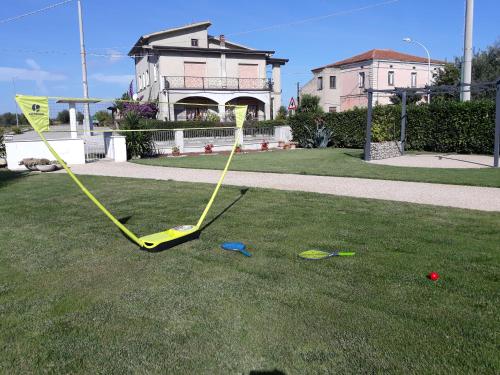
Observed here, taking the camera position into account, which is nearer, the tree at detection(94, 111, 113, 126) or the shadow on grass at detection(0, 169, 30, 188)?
the shadow on grass at detection(0, 169, 30, 188)

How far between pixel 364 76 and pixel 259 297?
51005 mm

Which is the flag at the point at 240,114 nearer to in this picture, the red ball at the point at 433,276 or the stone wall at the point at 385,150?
the red ball at the point at 433,276

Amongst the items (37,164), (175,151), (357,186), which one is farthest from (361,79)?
(357,186)

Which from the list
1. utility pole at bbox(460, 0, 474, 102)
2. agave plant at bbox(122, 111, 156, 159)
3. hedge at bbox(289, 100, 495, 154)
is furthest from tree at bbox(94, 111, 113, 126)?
utility pole at bbox(460, 0, 474, 102)

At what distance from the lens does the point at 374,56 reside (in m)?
50.1

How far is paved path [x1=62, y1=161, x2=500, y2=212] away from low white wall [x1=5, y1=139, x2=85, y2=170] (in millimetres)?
4056

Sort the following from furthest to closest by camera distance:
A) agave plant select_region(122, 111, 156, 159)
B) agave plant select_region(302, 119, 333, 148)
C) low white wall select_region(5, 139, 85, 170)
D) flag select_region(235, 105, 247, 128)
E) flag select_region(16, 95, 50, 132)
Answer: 1. agave plant select_region(302, 119, 333, 148)
2. agave plant select_region(122, 111, 156, 159)
3. low white wall select_region(5, 139, 85, 170)
4. flag select_region(235, 105, 247, 128)
5. flag select_region(16, 95, 50, 132)

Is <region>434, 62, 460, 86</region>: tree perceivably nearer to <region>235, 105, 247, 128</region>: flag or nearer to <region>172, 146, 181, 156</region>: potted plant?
<region>172, 146, 181, 156</region>: potted plant

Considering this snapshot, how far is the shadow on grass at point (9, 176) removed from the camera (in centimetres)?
1280

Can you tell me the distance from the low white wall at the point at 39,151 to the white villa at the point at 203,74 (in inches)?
689

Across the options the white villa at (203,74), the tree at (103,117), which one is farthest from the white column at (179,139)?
the tree at (103,117)

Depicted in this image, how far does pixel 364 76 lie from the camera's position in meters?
51.2

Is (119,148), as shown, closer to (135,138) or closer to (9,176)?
(135,138)

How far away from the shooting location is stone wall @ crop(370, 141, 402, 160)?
56.3ft
